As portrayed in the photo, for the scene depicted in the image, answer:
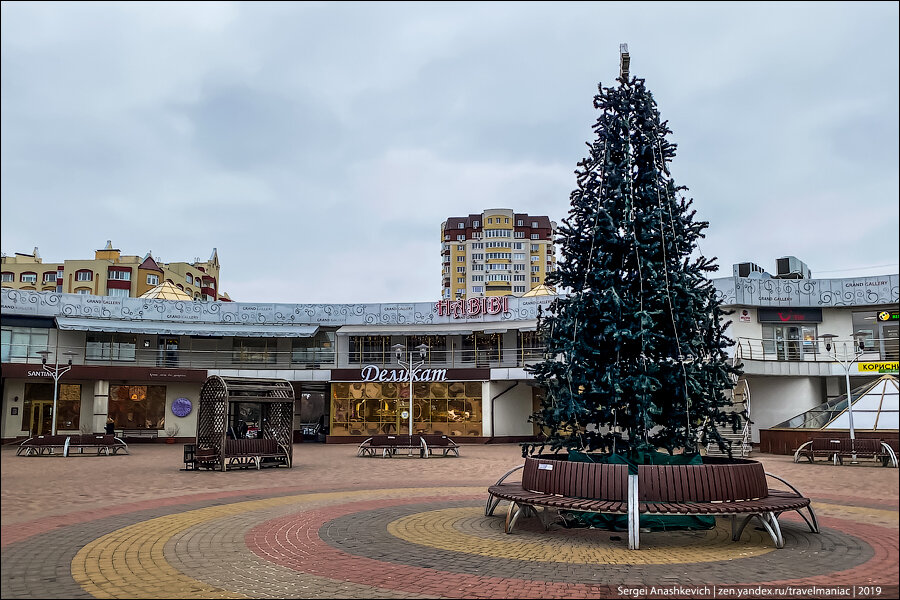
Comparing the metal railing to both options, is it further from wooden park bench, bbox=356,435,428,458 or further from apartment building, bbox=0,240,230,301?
apartment building, bbox=0,240,230,301

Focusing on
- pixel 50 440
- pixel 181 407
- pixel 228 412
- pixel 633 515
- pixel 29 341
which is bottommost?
pixel 50 440

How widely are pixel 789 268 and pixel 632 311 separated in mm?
35092

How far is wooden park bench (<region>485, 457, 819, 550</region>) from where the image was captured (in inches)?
310

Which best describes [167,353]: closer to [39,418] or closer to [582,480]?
[39,418]

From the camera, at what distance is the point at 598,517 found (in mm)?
9172

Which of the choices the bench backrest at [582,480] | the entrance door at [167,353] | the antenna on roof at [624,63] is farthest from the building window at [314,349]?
the bench backrest at [582,480]

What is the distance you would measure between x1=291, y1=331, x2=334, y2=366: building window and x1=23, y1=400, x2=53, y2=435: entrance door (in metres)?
12.0

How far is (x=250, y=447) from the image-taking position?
1945 cm

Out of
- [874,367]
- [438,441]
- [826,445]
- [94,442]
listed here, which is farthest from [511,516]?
[874,367]

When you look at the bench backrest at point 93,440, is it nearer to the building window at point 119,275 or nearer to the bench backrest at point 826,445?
the bench backrest at point 826,445

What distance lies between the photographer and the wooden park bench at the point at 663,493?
310 inches

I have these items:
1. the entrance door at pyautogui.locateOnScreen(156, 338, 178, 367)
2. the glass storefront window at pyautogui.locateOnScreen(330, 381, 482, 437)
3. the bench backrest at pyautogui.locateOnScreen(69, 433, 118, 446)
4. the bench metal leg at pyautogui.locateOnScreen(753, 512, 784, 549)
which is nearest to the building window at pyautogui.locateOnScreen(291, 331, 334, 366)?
the glass storefront window at pyautogui.locateOnScreen(330, 381, 482, 437)

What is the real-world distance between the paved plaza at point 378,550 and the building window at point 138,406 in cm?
2492

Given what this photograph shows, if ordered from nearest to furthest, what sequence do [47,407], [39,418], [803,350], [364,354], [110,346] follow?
1. [803,350]
2. [39,418]
3. [47,407]
4. [110,346]
5. [364,354]
